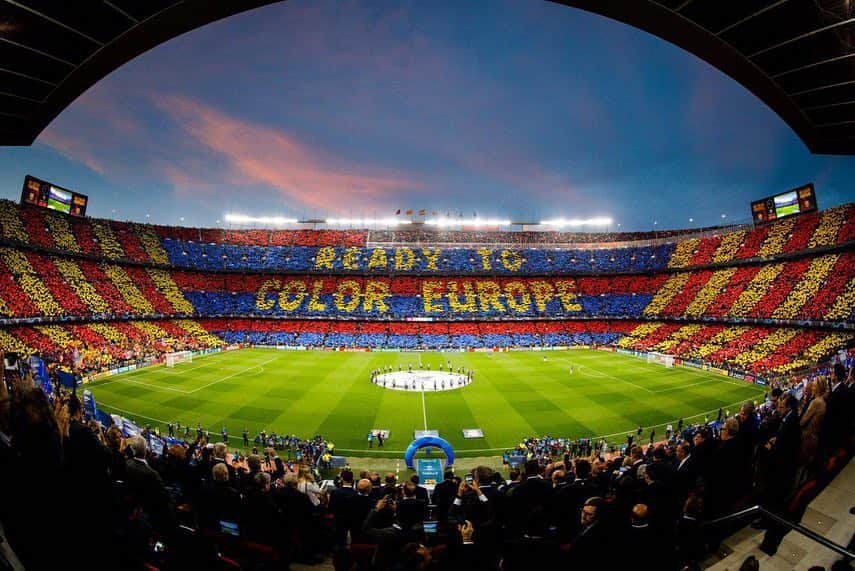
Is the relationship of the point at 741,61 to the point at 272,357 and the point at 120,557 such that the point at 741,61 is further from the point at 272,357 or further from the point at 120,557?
the point at 272,357

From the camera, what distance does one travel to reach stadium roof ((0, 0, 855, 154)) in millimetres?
8359

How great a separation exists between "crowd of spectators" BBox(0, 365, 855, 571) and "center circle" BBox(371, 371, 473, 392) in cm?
2744

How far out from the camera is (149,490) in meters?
5.50

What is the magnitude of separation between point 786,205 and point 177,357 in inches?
3406

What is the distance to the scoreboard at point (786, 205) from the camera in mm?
54812

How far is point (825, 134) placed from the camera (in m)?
11.8

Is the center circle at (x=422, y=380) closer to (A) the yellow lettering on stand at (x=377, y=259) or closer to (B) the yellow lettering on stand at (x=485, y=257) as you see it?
(A) the yellow lettering on stand at (x=377, y=259)

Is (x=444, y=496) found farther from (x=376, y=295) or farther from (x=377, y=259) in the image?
(x=377, y=259)

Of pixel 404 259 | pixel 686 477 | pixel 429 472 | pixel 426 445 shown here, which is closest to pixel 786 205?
pixel 404 259

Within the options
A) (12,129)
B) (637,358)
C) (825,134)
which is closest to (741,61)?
(825,134)

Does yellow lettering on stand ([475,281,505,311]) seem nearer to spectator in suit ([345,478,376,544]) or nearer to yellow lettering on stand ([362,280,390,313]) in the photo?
yellow lettering on stand ([362,280,390,313])

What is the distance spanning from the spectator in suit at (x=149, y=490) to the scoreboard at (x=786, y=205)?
77670 millimetres

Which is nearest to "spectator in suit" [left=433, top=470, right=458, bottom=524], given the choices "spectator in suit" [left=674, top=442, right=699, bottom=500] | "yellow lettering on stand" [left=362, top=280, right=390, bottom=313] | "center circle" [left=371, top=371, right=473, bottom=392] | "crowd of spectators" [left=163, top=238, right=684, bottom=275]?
"spectator in suit" [left=674, top=442, right=699, bottom=500]

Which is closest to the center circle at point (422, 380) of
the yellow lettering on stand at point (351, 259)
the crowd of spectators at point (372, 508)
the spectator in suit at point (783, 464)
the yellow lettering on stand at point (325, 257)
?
the crowd of spectators at point (372, 508)
